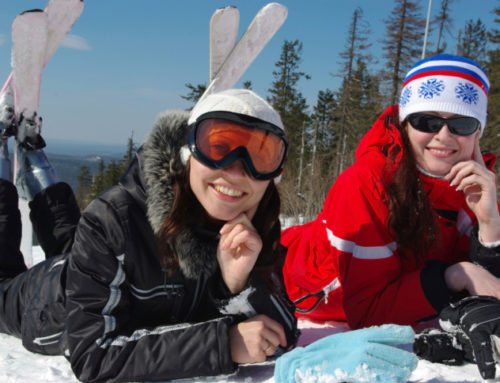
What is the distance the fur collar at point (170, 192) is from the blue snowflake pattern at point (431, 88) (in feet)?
4.78

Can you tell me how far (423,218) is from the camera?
7.63ft

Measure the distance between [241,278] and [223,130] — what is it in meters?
0.67

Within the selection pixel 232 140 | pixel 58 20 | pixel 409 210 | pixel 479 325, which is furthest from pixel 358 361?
pixel 58 20

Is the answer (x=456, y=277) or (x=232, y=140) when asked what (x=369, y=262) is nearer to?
(x=456, y=277)

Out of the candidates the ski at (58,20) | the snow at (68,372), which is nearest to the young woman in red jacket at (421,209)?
the snow at (68,372)

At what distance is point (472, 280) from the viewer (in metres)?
2.07

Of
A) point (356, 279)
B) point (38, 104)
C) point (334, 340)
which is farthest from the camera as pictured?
point (38, 104)

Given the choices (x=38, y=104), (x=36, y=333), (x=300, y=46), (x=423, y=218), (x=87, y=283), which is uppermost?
(x=300, y=46)

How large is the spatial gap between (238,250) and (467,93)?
1649 millimetres

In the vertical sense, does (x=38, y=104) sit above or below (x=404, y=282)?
above

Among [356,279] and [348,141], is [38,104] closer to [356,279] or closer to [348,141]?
[356,279]

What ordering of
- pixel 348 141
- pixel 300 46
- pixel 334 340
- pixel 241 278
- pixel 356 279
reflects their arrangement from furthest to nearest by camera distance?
1. pixel 300 46
2. pixel 348 141
3. pixel 356 279
4. pixel 241 278
5. pixel 334 340

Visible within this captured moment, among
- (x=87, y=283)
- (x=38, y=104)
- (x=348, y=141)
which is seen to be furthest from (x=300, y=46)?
(x=87, y=283)

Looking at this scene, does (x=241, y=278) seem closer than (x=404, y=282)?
Yes
